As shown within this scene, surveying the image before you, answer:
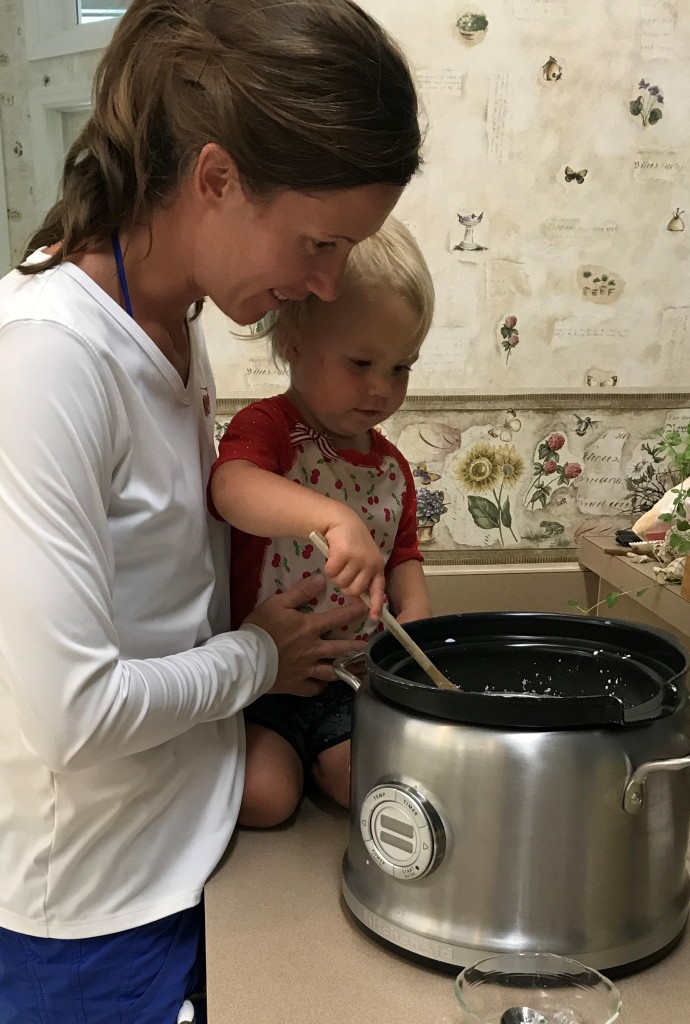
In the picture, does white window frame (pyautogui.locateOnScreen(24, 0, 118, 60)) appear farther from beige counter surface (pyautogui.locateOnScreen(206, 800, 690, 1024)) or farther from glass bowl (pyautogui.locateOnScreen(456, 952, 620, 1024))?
glass bowl (pyautogui.locateOnScreen(456, 952, 620, 1024))

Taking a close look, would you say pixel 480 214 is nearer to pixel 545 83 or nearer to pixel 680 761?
pixel 545 83

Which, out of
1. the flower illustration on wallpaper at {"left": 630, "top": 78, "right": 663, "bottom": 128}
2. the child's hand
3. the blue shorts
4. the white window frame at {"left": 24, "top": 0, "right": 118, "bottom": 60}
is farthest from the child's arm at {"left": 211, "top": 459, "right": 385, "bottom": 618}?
the white window frame at {"left": 24, "top": 0, "right": 118, "bottom": 60}

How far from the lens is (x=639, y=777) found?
2.11ft

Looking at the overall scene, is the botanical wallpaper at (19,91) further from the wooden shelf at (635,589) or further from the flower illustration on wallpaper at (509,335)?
the wooden shelf at (635,589)

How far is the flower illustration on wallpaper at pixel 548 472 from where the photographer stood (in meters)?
1.50

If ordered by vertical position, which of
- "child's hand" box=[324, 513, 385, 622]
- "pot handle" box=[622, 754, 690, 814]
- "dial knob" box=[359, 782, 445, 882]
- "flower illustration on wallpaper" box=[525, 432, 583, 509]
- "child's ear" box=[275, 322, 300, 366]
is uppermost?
"child's ear" box=[275, 322, 300, 366]

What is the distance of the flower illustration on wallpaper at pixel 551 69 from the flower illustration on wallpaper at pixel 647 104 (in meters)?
0.12

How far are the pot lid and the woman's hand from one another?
135mm

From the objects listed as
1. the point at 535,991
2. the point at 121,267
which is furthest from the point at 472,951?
the point at 121,267

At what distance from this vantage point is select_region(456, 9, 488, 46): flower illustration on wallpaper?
136 centimetres

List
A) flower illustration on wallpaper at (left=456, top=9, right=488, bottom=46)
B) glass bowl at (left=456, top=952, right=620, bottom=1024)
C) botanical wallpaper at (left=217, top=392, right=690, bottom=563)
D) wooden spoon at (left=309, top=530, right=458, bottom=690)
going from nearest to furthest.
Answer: glass bowl at (left=456, top=952, right=620, bottom=1024) → wooden spoon at (left=309, top=530, right=458, bottom=690) → flower illustration on wallpaper at (left=456, top=9, right=488, bottom=46) → botanical wallpaper at (left=217, top=392, right=690, bottom=563)

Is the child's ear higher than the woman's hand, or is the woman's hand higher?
the child's ear

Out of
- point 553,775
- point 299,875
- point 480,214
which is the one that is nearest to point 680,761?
point 553,775

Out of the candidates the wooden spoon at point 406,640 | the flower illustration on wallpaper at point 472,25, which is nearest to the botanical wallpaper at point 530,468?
the flower illustration on wallpaper at point 472,25
